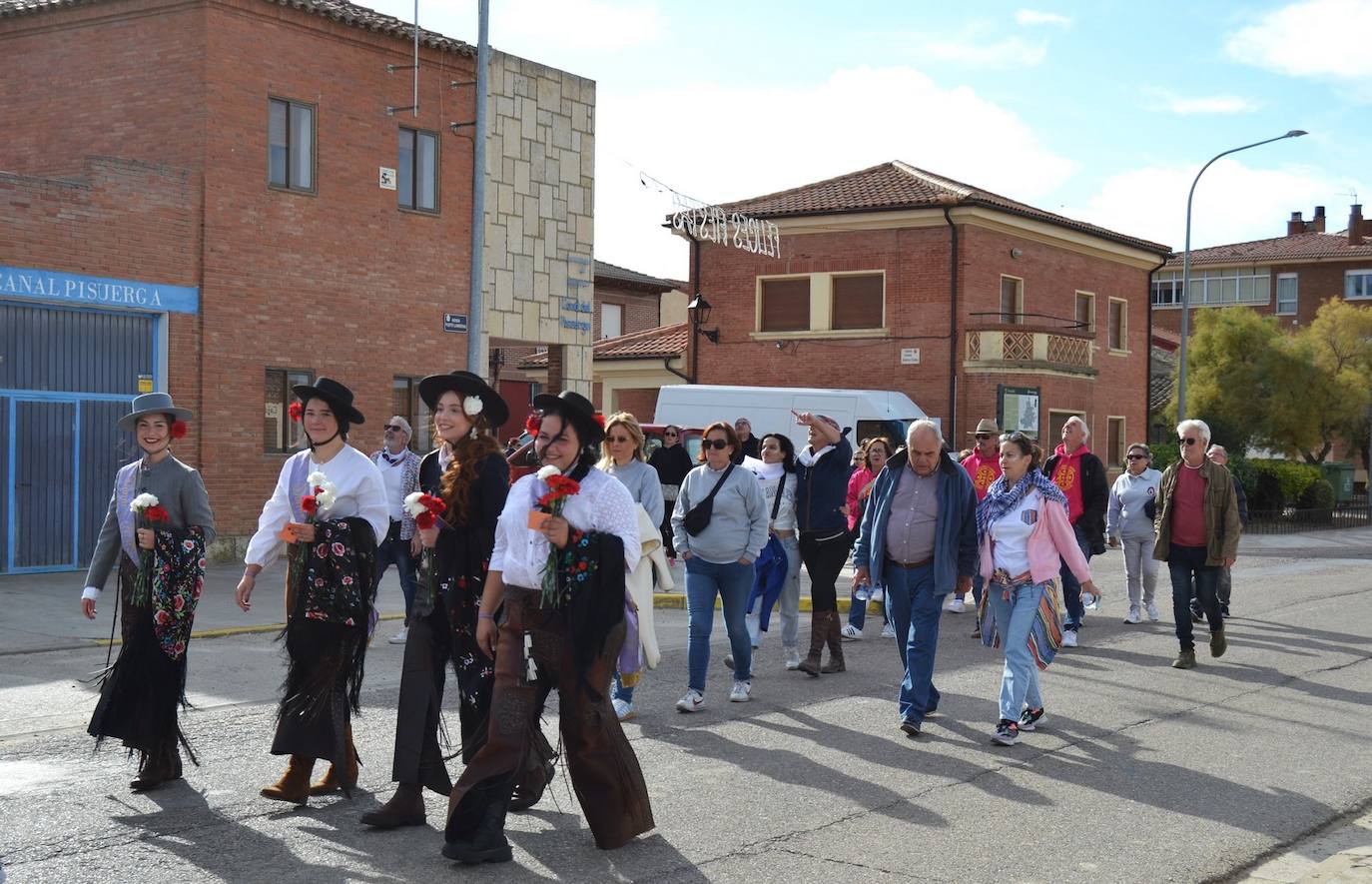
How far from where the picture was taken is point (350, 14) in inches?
821

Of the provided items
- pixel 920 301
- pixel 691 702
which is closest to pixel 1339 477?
pixel 920 301

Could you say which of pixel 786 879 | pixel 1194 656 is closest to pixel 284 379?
pixel 1194 656

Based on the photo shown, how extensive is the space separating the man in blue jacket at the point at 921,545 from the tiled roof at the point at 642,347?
29.1m

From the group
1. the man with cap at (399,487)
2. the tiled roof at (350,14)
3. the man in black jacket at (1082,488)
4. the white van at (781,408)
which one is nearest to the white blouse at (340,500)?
the man with cap at (399,487)

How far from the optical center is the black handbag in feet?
31.0

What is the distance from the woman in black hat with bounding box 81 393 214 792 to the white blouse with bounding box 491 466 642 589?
2007 mm

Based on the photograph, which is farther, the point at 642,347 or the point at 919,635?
the point at 642,347

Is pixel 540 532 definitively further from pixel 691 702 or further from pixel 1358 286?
pixel 1358 286

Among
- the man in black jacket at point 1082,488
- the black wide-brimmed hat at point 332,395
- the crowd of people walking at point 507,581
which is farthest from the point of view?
the man in black jacket at point 1082,488

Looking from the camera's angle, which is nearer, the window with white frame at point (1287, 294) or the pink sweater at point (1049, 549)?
the pink sweater at point (1049, 549)

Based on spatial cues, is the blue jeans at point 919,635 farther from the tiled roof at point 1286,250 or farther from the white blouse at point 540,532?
the tiled roof at point 1286,250

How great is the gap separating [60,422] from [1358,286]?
60.6 m

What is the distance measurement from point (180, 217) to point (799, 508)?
11211mm

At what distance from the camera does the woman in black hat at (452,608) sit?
632 centimetres
